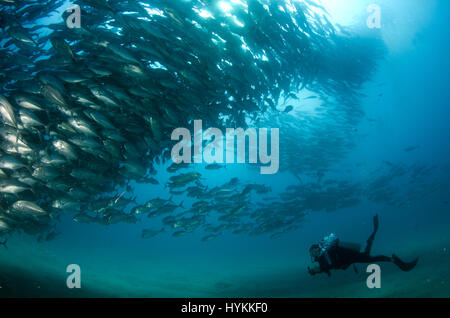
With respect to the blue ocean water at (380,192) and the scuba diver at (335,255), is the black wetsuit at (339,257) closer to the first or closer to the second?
the scuba diver at (335,255)

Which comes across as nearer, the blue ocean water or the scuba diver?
the scuba diver

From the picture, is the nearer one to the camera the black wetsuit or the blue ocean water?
the black wetsuit

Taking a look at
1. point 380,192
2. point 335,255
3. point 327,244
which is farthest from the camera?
point 380,192

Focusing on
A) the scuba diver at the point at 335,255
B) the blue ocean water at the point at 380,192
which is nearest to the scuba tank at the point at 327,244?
the scuba diver at the point at 335,255

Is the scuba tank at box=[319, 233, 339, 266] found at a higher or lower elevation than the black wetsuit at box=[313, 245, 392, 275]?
higher

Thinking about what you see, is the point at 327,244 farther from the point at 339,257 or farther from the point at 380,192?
the point at 380,192

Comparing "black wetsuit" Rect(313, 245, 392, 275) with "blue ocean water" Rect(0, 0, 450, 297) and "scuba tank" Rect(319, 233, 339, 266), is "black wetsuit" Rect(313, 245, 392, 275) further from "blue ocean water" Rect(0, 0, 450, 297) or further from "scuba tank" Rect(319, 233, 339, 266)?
"blue ocean water" Rect(0, 0, 450, 297)

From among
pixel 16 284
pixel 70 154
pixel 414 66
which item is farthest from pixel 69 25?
pixel 414 66

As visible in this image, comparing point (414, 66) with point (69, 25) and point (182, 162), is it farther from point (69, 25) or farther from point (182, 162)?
point (69, 25)

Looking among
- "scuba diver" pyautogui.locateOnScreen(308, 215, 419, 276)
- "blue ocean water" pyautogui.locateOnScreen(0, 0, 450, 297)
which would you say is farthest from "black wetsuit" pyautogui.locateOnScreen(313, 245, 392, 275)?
"blue ocean water" pyautogui.locateOnScreen(0, 0, 450, 297)

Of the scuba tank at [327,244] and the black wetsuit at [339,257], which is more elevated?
the scuba tank at [327,244]

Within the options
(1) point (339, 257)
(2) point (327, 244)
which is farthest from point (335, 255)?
(2) point (327, 244)

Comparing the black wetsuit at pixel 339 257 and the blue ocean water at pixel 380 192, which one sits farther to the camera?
the blue ocean water at pixel 380 192
